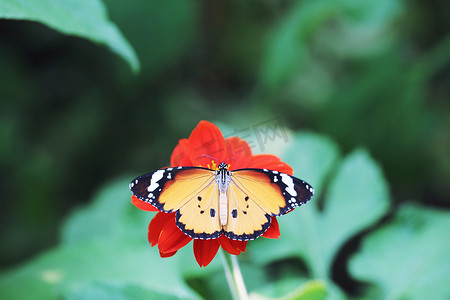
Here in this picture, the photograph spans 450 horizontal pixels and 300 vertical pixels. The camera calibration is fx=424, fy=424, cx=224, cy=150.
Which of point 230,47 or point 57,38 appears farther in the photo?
point 230,47

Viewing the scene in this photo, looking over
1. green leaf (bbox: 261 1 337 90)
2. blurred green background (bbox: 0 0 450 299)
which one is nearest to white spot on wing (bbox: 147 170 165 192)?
blurred green background (bbox: 0 0 450 299)

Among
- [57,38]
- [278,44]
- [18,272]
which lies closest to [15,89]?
[57,38]

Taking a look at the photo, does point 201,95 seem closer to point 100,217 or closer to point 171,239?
point 100,217

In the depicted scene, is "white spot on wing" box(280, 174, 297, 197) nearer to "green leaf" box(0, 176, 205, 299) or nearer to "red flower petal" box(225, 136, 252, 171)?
"red flower petal" box(225, 136, 252, 171)

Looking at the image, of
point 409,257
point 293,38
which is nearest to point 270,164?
point 409,257

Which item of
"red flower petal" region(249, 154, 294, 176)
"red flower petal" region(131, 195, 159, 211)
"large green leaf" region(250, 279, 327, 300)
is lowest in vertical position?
"large green leaf" region(250, 279, 327, 300)

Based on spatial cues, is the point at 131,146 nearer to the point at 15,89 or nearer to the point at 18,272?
the point at 15,89
